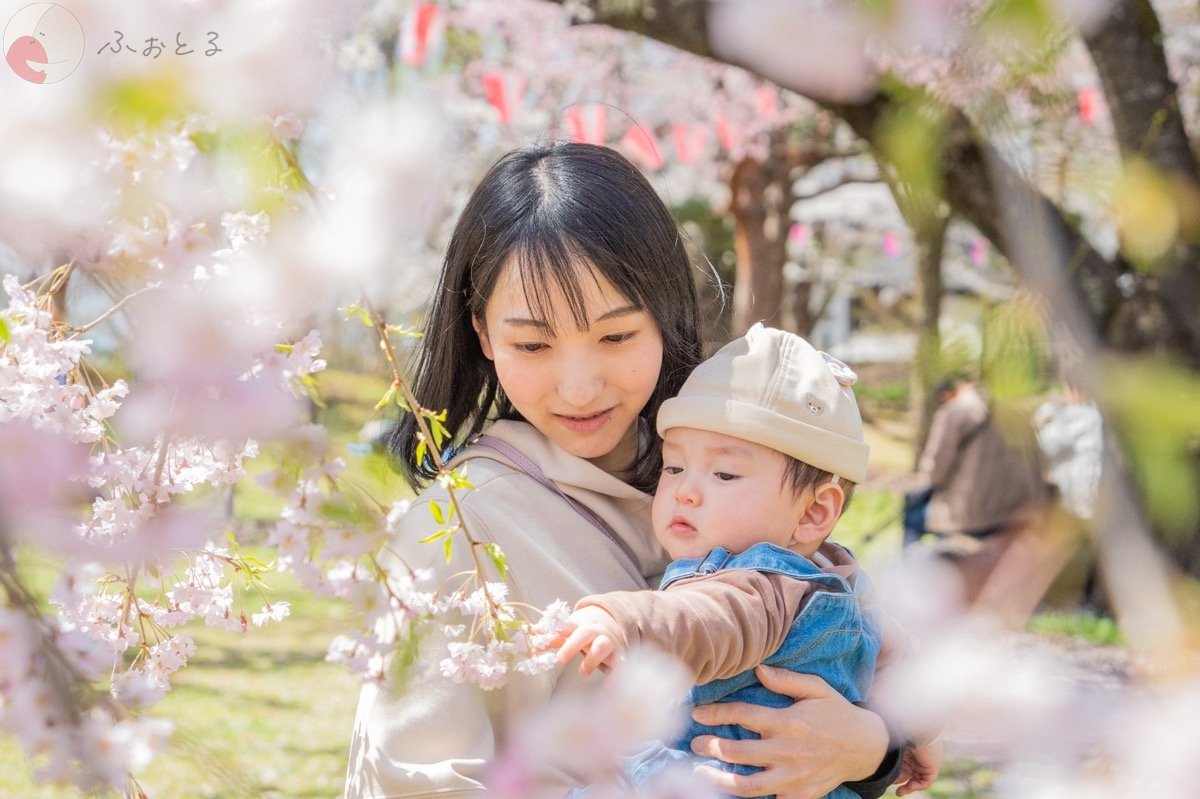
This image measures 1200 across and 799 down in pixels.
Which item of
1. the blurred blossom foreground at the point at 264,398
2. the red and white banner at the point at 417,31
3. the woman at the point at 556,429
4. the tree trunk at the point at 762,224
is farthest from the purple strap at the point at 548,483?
the red and white banner at the point at 417,31

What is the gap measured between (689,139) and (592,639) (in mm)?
10198

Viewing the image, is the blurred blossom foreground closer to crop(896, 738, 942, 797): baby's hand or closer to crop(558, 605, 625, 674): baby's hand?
crop(558, 605, 625, 674): baby's hand

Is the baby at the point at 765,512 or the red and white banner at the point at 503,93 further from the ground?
the baby at the point at 765,512

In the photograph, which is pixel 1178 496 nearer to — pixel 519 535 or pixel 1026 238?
pixel 1026 238

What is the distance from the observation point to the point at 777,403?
1.43 meters

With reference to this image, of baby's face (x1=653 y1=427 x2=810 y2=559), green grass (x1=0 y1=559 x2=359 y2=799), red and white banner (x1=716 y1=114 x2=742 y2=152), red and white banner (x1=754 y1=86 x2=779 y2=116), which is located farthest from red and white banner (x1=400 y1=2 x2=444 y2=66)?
baby's face (x1=653 y1=427 x2=810 y2=559)

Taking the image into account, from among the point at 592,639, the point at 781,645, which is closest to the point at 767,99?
the point at 781,645

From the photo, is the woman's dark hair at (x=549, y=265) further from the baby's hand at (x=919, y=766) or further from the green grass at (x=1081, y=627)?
the green grass at (x=1081, y=627)

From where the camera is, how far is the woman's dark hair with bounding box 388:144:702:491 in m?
1.44

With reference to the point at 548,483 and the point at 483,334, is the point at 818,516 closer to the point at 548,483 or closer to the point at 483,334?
the point at 548,483

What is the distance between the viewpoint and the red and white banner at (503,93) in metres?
9.24

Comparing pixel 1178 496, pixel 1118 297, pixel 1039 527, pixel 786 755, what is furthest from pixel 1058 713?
pixel 1118 297

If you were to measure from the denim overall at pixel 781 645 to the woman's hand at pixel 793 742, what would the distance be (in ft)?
0.06

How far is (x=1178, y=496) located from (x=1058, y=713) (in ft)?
0.98
